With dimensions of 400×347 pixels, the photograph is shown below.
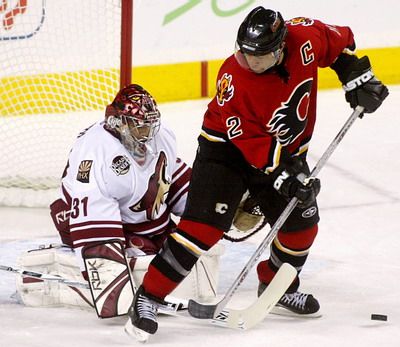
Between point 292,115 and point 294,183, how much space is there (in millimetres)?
184

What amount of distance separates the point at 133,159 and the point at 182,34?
7.32 feet

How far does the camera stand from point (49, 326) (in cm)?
344

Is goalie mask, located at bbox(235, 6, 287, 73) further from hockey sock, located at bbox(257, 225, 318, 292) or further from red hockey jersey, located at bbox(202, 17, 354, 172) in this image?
hockey sock, located at bbox(257, 225, 318, 292)

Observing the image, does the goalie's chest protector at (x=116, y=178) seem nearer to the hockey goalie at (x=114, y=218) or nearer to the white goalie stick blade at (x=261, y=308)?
the hockey goalie at (x=114, y=218)

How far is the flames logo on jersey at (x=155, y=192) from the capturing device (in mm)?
3641

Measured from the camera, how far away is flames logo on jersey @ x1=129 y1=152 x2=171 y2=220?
11.9 ft

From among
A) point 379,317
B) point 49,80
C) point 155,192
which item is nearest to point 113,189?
point 155,192

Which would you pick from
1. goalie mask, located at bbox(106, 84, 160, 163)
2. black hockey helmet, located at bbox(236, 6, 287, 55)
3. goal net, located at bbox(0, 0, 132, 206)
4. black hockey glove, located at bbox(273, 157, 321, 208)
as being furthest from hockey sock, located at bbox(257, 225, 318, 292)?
goal net, located at bbox(0, 0, 132, 206)

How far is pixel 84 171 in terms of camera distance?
11.7 ft

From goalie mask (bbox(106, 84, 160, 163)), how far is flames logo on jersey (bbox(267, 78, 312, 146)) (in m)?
0.46

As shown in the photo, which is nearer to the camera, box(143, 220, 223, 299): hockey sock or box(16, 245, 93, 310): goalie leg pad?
box(143, 220, 223, 299): hockey sock

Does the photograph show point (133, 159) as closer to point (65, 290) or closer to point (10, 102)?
point (65, 290)

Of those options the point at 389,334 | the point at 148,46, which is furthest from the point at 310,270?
the point at 148,46

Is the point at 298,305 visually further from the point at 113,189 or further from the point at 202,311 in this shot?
the point at 113,189
